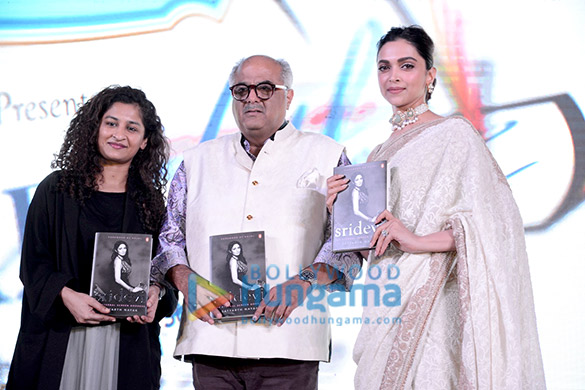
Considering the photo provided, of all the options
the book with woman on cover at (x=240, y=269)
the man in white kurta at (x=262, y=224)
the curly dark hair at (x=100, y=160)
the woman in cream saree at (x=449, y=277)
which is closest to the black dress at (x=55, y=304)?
the curly dark hair at (x=100, y=160)

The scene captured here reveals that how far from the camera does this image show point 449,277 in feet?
7.95

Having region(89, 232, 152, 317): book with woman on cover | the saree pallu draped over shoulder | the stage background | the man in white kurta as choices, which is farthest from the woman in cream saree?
the stage background

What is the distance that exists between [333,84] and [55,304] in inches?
84.4

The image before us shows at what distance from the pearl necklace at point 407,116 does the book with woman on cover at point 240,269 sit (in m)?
0.67

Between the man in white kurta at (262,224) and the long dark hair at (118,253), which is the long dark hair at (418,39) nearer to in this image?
the man in white kurta at (262,224)

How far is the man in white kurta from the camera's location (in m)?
2.58

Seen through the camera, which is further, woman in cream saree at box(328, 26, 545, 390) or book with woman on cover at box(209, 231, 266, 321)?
book with woman on cover at box(209, 231, 266, 321)

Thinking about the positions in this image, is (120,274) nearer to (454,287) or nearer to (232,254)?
(232,254)

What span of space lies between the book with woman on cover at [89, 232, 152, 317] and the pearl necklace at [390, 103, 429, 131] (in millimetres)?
1008

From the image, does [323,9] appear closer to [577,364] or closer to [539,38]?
[539,38]

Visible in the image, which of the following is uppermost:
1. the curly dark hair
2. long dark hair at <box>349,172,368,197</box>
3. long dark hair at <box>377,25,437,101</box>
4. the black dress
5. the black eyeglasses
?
long dark hair at <box>377,25,437,101</box>

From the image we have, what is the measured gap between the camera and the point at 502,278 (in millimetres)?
2312

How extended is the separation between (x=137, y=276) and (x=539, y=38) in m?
2.72

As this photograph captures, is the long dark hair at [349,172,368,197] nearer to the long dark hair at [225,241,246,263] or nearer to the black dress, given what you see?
the long dark hair at [225,241,246,263]
